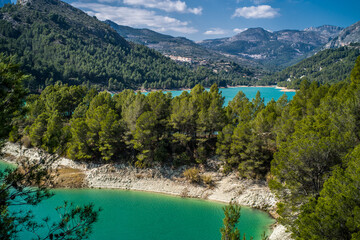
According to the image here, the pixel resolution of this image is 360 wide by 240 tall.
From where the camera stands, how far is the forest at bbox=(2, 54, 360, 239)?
1673 centimetres

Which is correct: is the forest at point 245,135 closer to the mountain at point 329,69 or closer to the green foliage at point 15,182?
the green foliage at point 15,182

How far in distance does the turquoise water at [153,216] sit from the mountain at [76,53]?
66.4 m

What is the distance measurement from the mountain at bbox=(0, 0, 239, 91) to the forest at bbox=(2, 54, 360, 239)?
194 feet

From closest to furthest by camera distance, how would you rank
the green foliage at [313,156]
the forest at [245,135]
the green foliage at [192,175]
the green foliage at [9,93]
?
the green foliage at [9,93], the green foliage at [313,156], the forest at [245,135], the green foliage at [192,175]

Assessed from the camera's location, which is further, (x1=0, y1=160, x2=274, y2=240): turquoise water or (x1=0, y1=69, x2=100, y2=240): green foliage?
(x1=0, y1=160, x2=274, y2=240): turquoise water

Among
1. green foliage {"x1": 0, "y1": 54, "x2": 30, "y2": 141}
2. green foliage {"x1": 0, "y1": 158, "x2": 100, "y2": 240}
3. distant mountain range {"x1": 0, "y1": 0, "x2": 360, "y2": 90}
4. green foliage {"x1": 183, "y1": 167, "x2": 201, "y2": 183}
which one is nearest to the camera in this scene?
green foliage {"x1": 0, "y1": 54, "x2": 30, "y2": 141}

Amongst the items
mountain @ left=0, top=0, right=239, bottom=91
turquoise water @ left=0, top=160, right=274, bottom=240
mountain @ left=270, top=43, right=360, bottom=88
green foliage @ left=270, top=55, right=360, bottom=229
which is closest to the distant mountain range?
mountain @ left=0, top=0, right=239, bottom=91

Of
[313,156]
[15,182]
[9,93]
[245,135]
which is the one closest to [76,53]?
[245,135]

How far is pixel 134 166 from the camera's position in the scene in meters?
31.2

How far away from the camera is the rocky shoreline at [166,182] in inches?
1006

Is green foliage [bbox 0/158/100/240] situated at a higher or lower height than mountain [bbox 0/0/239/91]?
lower

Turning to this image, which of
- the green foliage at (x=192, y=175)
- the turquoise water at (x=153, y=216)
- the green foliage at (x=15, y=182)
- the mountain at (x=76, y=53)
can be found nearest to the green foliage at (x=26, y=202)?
the green foliage at (x=15, y=182)

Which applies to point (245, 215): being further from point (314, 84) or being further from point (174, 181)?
point (314, 84)

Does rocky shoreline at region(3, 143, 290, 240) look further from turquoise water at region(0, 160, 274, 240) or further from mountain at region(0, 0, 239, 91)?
mountain at region(0, 0, 239, 91)
